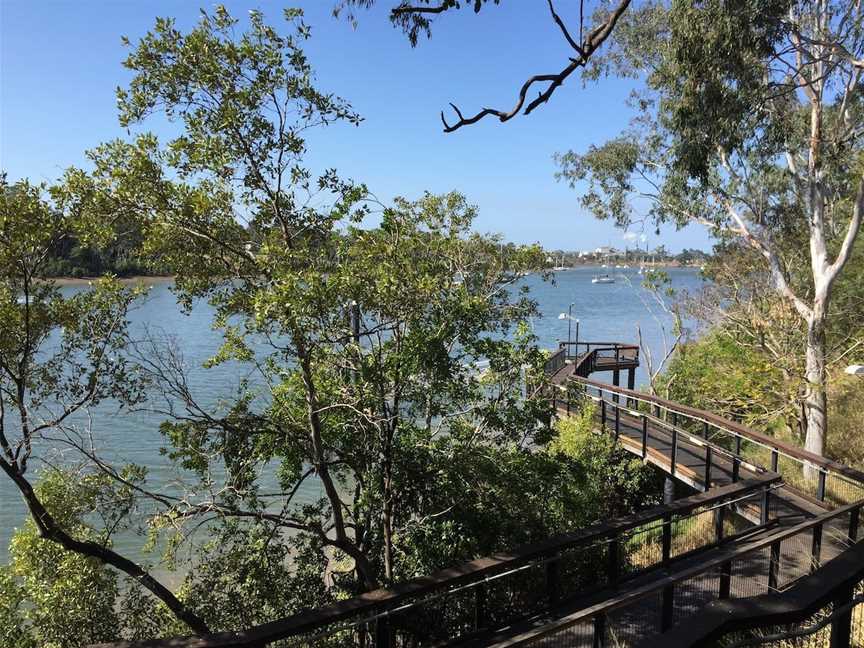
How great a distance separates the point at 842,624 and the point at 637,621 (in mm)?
2872

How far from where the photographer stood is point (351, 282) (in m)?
4.70

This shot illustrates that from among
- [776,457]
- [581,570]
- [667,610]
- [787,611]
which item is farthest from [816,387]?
[787,611]

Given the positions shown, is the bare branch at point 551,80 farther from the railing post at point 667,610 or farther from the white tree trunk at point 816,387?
the white tree trunk at point 816,387

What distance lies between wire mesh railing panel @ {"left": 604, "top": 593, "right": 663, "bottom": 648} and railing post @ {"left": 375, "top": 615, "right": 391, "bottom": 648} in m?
1.59

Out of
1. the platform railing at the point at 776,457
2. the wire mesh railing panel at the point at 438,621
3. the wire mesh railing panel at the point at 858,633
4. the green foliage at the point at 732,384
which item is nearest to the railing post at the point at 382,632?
the wire mesh railing panel at the point at 438,621

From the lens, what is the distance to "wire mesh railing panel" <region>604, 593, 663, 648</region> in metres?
4.25

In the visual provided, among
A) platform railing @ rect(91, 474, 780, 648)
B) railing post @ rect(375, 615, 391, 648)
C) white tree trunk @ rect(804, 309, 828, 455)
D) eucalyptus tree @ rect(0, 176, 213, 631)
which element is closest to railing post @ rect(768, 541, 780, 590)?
platform railing @ rect(91, 474, 780, 648)

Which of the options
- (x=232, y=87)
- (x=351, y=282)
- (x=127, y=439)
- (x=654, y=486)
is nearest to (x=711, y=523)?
(x=654, y=486)

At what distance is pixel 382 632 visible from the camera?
357 cm

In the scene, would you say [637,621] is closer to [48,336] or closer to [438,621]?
[438,621]

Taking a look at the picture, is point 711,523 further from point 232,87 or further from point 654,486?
point 232,87

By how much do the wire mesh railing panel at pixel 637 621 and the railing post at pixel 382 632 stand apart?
1.59 metres

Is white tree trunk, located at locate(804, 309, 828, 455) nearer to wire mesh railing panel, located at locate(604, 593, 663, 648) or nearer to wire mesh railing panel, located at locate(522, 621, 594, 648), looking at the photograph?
wire mesh railing panel, located at locate(604, 593, 663, 648)

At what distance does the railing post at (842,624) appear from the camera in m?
1.74
